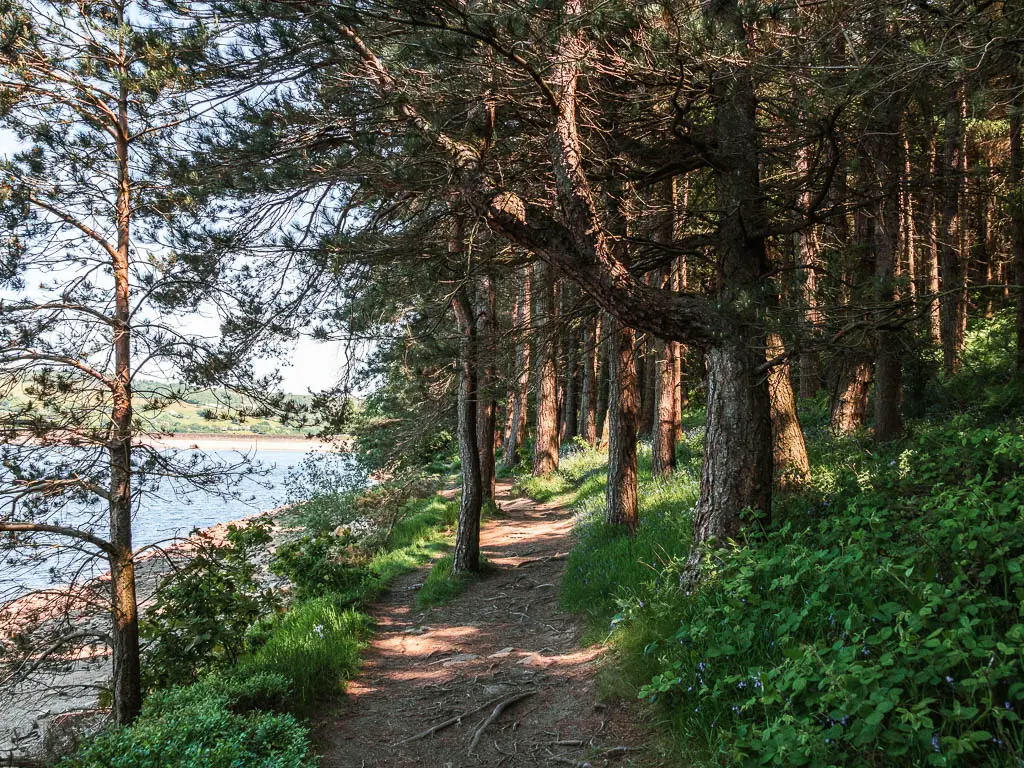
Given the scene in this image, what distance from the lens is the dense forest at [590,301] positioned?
338cm

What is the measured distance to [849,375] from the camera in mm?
11117

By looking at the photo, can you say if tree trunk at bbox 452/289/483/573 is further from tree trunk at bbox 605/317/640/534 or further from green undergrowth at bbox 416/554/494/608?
tree trunk at bbox 605/317/640/534

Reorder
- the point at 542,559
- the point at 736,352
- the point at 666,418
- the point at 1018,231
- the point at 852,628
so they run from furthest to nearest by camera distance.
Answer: the point at 666,418, the point at 1018,231, the point at 542,559, the point at 736,352, the point at 852,628

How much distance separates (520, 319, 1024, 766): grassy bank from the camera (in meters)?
2.54

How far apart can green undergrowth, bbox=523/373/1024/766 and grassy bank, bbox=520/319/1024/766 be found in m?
0.01

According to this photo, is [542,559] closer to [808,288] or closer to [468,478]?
[468,478]

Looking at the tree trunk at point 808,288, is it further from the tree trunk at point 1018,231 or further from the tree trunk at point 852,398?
the tree trunk at point 1018,231

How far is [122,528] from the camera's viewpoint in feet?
15.3

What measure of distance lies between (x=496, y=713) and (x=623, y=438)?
4442 mm

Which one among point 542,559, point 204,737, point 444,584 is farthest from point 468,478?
point 204,737

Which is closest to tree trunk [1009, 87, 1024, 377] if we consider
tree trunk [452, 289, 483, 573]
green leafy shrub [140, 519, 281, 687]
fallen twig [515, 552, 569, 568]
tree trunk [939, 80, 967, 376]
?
tree trunk [939, 80, 967, 376]

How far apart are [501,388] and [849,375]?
663 cm

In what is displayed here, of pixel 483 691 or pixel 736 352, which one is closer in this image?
pixel 736 352

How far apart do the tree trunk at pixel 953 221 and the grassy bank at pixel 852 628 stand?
4.57ft
